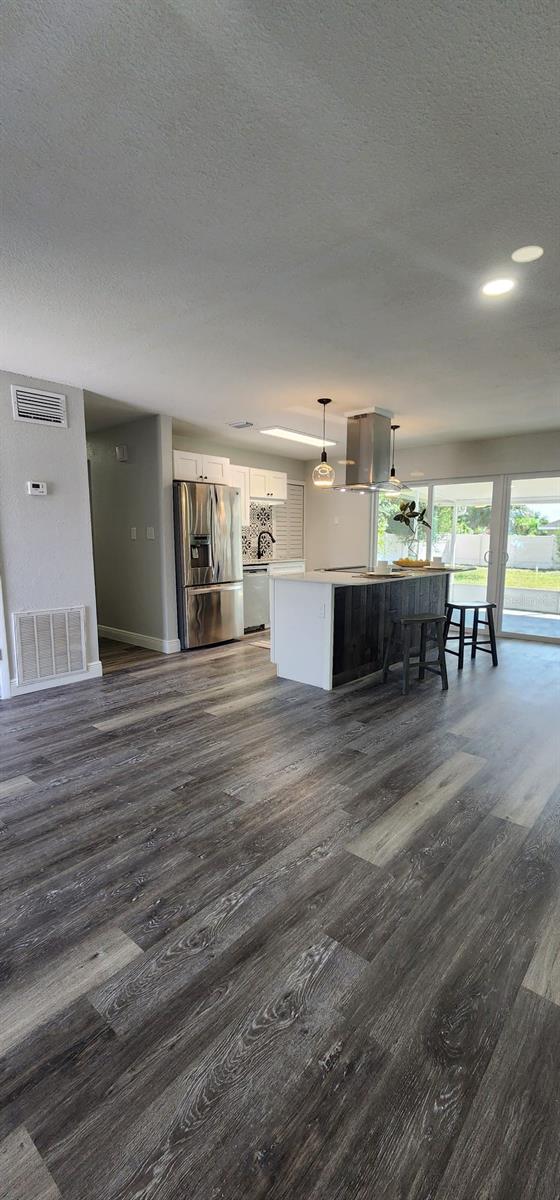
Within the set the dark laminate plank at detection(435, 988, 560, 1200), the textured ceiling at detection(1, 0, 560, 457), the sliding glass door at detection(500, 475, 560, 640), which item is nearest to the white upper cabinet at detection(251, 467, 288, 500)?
the sliding glass door at detection(500, 475, 560, 640)

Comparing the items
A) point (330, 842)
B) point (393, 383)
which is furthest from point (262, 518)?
point (330, 842)

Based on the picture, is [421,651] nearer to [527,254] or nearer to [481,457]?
[527,254]

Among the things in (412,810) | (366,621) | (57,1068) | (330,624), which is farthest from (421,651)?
(57,1068)

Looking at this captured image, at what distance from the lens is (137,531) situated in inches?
219

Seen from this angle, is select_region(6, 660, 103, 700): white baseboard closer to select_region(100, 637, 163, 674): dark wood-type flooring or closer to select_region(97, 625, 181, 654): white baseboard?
select_region(100, 637, 163, 674): dark wood-type flooring

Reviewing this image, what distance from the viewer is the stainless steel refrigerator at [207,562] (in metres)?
5.25

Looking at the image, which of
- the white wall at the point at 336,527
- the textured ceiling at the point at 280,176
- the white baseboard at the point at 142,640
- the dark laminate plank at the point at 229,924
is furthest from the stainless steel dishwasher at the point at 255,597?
the dark laminate plank at the point at 229,924

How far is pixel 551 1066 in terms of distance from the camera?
1198 millimetres

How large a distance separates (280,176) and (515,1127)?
8.86 ft

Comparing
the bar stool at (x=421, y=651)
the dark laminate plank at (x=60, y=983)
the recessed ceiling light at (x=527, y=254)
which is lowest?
the dark laminate plank at (x=60, y=983)

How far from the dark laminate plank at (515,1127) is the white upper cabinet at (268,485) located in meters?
6.05

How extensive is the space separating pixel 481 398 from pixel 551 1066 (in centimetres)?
440

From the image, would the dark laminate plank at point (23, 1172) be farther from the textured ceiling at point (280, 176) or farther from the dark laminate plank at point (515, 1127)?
the textured ceiling at point (280, 176)

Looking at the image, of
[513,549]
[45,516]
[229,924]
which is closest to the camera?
[229,924]
